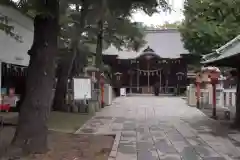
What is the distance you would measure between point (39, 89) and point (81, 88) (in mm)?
10057

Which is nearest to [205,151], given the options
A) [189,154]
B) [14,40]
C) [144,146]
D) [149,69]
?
[189,154]

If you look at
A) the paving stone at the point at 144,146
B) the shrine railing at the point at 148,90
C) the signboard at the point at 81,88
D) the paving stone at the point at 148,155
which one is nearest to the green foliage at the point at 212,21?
the paving stone at the point at 144,146

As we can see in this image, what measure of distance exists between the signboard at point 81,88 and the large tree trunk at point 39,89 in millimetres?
9602

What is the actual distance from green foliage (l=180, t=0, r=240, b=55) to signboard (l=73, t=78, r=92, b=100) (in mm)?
6158

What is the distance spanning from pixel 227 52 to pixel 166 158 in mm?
6419

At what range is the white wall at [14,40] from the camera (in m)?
18.1

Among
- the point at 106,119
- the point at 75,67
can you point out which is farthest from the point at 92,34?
the point at 106,119

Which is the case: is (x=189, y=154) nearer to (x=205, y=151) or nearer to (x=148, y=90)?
(x=205, y=151)

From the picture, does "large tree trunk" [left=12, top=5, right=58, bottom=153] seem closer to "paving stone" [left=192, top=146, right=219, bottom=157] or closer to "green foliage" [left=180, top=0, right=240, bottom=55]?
"paving stone" [left=192, top=146, right=219, bottom=157]

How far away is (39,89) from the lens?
1013 centimetres

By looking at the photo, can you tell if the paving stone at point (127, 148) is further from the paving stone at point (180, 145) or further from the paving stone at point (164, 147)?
the paving stone at point (180, 145)

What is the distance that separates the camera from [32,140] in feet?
32.3

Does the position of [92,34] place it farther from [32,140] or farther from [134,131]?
[32,140]

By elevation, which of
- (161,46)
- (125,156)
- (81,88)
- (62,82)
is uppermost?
(161,46)
